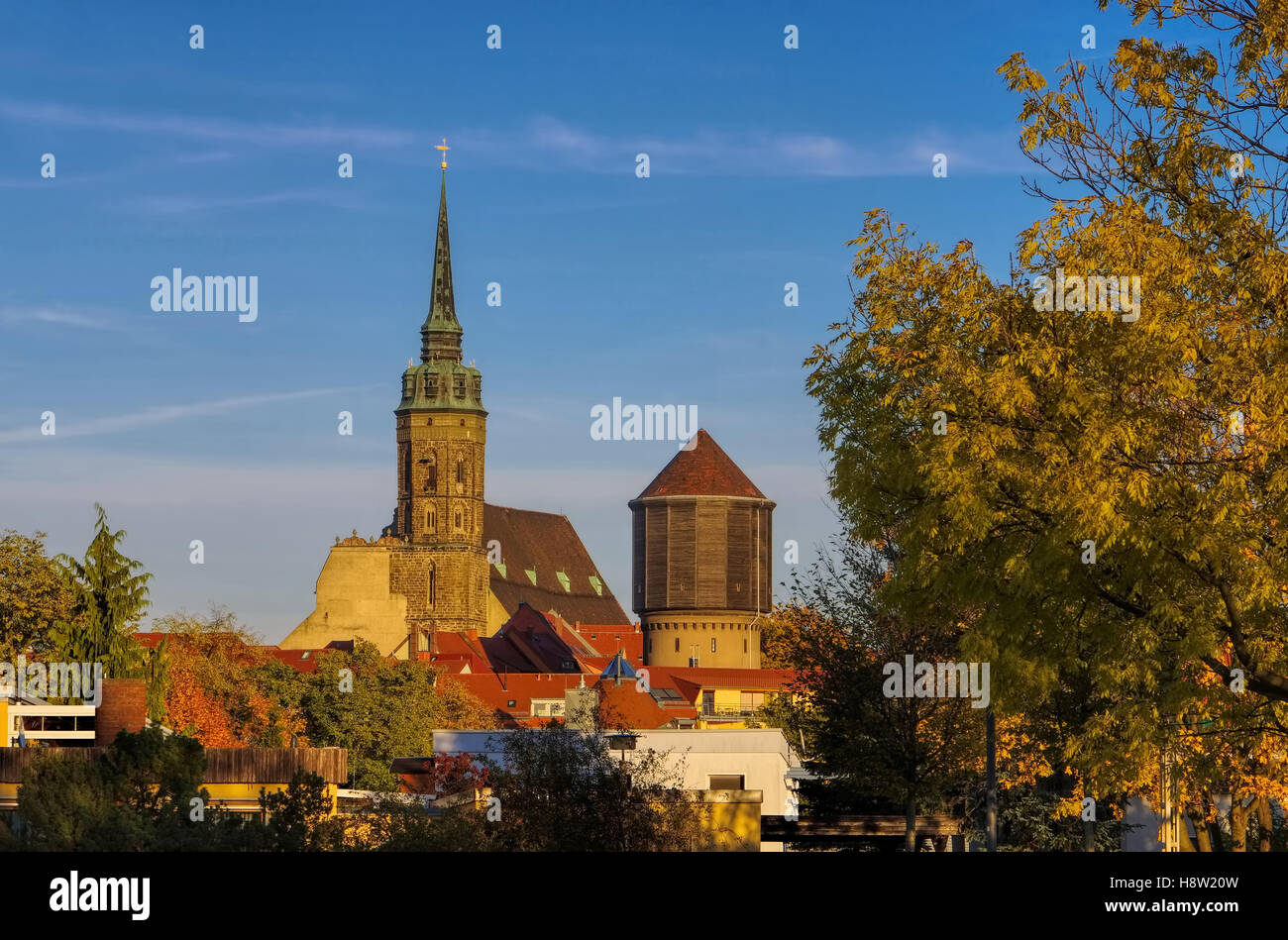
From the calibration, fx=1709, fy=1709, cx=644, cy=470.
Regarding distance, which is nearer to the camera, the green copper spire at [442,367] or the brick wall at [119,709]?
the brick wall at [119,709]

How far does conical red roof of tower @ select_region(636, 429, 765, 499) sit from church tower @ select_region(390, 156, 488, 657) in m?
21.5

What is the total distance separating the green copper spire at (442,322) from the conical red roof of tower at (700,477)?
2998 cm

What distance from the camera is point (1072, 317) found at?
20.5 m

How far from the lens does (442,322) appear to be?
17988 centimetres

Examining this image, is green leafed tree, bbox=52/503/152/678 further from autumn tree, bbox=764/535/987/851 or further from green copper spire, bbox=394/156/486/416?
green copper spire, bbox=394/156/486/416

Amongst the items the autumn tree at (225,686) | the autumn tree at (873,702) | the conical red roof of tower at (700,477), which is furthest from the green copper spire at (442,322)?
the autumn tree at (873,702)

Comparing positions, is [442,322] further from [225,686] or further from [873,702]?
[873,702]

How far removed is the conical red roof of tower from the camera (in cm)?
16175

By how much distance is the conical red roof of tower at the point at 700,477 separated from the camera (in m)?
162

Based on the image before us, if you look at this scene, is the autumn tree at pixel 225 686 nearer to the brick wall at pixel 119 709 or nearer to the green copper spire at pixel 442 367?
the brick wall at pixel 119 709

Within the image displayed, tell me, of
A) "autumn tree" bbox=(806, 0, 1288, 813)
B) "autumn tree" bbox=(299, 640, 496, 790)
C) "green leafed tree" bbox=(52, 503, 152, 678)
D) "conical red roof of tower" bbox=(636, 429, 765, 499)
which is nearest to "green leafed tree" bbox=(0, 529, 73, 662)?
"green leafed tree" bbox=(52, 503, 152, 678)
